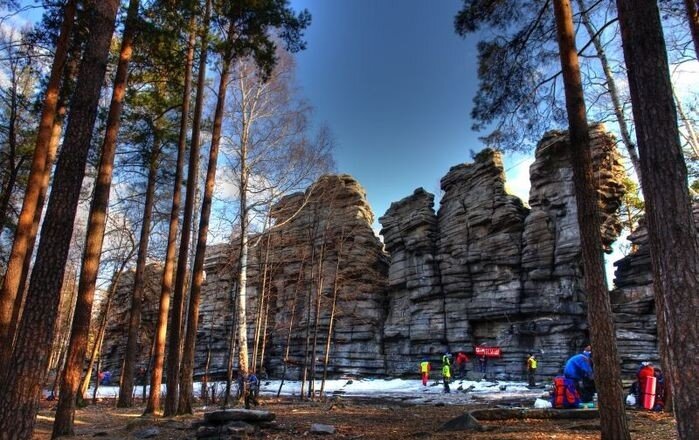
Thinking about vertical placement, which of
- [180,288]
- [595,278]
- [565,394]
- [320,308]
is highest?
[320,308]

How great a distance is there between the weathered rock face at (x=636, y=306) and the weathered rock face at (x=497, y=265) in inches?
72.6

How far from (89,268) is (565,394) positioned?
31.9 ft

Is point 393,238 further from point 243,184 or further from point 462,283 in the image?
point 243,184

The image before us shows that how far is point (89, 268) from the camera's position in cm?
851

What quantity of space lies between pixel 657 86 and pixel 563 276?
2440 cm

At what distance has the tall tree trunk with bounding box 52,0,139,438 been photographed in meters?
7.80

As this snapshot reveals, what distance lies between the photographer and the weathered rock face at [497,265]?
26.2m

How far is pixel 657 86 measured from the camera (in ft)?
14.2

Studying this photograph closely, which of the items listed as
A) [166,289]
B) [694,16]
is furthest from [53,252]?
[694,16]

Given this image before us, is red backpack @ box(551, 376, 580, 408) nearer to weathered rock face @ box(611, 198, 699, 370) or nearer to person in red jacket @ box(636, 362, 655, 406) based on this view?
person in red jacket @ box(636, 362, 655, 406)

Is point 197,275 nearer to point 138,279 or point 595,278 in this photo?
point 138,279

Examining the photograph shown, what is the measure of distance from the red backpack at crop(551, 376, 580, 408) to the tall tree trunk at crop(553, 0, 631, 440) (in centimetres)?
452

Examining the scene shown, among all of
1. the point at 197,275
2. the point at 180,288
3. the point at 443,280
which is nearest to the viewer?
the point at 180,288

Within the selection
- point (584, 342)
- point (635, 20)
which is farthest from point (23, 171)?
point (584, 342)
